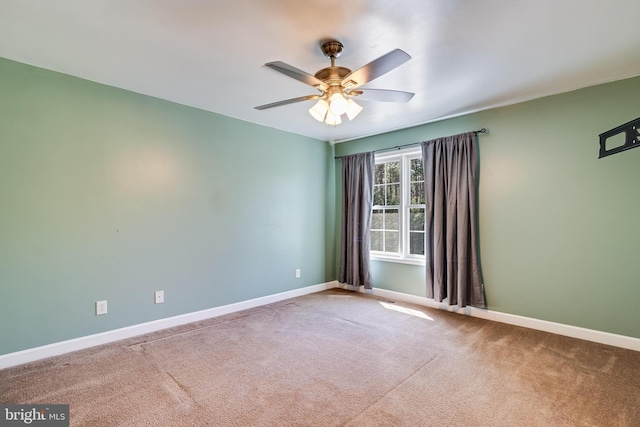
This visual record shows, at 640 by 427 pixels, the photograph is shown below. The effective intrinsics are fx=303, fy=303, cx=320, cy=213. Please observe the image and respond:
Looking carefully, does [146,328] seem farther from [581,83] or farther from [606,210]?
[581,83]

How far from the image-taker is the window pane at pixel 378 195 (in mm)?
4766

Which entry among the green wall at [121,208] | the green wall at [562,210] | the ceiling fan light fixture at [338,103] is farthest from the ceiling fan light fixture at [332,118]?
the green wall at [562,210]

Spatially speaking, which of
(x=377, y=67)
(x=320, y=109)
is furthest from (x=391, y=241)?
(x=377, y=67)

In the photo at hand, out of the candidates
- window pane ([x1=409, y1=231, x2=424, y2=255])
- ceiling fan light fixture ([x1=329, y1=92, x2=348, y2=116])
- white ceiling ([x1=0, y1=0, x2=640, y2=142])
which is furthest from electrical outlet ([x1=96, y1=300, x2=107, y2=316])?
window pane ([x1=409, y1=231, x2=424, y2=255])

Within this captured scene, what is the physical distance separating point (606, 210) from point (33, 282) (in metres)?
5.25

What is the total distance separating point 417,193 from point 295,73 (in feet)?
9.60

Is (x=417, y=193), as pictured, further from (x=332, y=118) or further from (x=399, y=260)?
(x=332, y=118)

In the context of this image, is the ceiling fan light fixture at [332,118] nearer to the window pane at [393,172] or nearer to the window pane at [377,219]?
the window pane at [393,172]

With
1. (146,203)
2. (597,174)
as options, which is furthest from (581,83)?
(146,203)

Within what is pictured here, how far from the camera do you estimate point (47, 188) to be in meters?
2.67

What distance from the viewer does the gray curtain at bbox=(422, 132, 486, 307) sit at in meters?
3.64

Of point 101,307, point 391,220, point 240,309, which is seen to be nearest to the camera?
point 101,307

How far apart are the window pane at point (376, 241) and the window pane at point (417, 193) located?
745 millimetres

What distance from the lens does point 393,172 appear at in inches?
184
